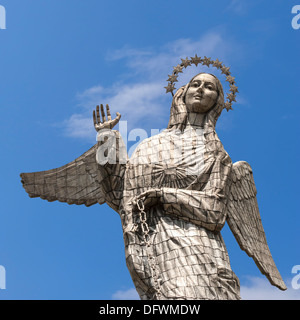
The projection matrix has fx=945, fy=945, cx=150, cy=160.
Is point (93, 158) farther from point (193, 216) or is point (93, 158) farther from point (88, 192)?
point (193, 216)

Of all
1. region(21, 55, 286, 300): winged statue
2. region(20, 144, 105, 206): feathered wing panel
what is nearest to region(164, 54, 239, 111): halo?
region(21, 55, 286, 300): winged statue

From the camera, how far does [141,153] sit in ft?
54.1

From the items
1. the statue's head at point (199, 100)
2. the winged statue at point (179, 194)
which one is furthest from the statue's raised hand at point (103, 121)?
the statue's head at point (199, 100)

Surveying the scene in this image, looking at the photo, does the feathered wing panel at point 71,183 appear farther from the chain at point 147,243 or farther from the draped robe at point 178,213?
the chain at point 147,243

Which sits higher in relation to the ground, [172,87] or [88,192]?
[172,87]

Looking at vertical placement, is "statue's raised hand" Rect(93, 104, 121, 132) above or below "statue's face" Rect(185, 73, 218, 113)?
below

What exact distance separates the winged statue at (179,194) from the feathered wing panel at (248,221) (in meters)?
0.02

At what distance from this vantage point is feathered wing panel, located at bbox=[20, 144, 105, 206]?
17.2 metres

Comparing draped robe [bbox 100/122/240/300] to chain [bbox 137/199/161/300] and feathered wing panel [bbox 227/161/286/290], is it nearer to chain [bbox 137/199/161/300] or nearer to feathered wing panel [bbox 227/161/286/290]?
chain [bbox 137/199/161/300]

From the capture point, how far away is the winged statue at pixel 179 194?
15.2 meters
